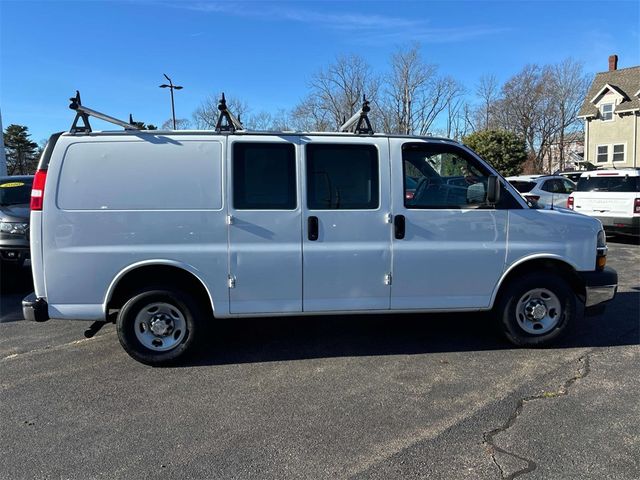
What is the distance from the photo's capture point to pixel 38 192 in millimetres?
4312

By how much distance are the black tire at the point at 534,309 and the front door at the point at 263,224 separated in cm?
206

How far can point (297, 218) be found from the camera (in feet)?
14.8

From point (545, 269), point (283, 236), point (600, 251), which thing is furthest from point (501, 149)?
point (283, 236)

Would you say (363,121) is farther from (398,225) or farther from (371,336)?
(371,336)

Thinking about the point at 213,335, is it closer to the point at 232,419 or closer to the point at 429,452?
the point at 232,419

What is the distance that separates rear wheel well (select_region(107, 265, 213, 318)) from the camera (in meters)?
4.52

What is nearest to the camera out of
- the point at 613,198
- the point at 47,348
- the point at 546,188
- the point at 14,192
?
the point at 47,348

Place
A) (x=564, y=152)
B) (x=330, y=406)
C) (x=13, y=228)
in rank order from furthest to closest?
(x=564, y=152) < (x=13, y=228) < (x=330, y=406)

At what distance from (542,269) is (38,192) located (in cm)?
476

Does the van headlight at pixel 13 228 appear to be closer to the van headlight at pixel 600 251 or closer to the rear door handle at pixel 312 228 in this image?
the rear door handle at pixel 312 228

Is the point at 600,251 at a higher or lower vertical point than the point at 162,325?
higher

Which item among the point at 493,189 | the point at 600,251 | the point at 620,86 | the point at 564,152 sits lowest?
the point at 600,251

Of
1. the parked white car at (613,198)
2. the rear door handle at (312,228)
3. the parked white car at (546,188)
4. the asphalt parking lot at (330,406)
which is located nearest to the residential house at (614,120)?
the parked white car at (546,188)

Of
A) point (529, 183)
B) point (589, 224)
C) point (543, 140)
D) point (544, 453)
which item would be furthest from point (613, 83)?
point (544, 453)
